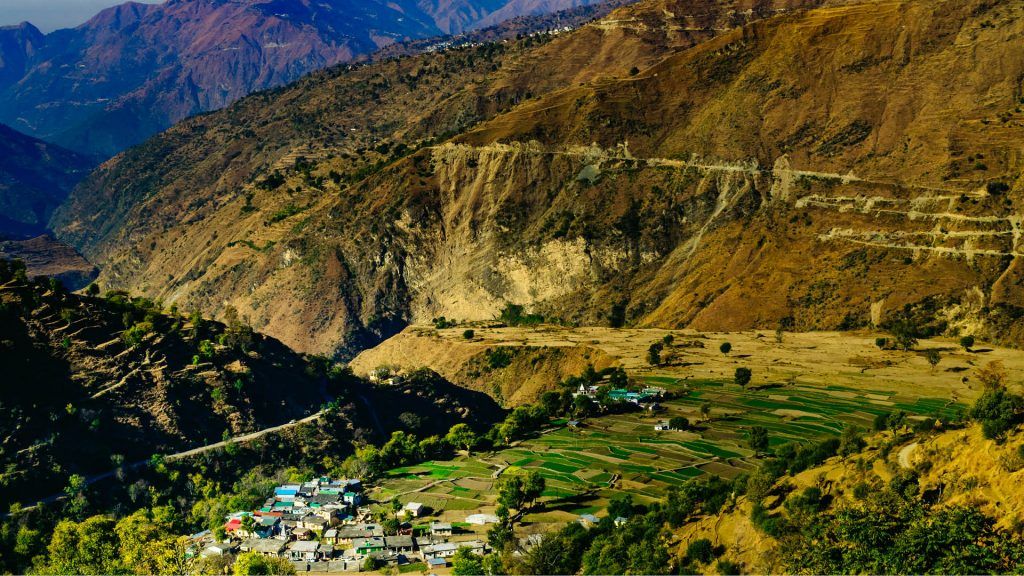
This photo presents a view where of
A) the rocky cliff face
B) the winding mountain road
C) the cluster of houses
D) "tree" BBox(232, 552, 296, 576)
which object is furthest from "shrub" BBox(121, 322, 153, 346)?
the rocky cliff face

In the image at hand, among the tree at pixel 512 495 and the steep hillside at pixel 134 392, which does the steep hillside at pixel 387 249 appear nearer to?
the steep hillside at pixel 134 392

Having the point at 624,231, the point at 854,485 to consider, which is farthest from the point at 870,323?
the point at 854,485

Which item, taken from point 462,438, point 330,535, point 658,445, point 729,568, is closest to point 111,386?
point 330,535

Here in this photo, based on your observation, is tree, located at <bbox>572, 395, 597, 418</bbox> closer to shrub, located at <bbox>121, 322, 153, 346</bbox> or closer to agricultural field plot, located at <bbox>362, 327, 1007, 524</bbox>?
agricultural field plot, located at <bbox>362, 327, 1007, 524</bbox>

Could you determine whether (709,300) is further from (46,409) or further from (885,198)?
(46,409)

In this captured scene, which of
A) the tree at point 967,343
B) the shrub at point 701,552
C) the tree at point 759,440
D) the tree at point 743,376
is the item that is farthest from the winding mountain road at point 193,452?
the tree at point 967,343
